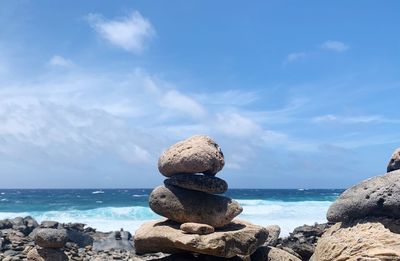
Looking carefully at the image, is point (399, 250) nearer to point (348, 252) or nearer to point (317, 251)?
point (348, 252)

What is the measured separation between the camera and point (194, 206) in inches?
314

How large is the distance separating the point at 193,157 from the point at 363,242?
2.67 m

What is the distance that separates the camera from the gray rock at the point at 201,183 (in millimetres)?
7938

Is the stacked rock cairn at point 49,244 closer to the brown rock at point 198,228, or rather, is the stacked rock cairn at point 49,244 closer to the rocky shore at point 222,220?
the rocky shore at point 222,220

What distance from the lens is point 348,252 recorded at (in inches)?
257

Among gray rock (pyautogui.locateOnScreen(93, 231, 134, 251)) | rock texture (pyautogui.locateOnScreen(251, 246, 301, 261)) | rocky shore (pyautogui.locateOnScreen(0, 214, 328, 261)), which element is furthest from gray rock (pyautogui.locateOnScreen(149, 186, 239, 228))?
gray rock (pyautogui.locateOnScreen(93, 231, 134, 251))

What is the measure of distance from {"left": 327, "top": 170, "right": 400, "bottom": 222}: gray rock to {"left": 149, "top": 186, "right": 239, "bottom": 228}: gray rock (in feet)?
5.14

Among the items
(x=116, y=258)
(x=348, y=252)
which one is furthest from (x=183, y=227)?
(x=116, y=258)

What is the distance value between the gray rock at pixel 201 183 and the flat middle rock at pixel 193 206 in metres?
0.14

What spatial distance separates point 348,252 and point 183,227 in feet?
7.96

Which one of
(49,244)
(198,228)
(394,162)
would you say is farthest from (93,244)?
(394,162)

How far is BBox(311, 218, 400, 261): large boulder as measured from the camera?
20.8ft

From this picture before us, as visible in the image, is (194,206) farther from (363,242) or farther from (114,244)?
(114,244)

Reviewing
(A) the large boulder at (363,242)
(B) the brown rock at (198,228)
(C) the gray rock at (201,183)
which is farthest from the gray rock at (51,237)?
(A) the large boulder at (363,242)
